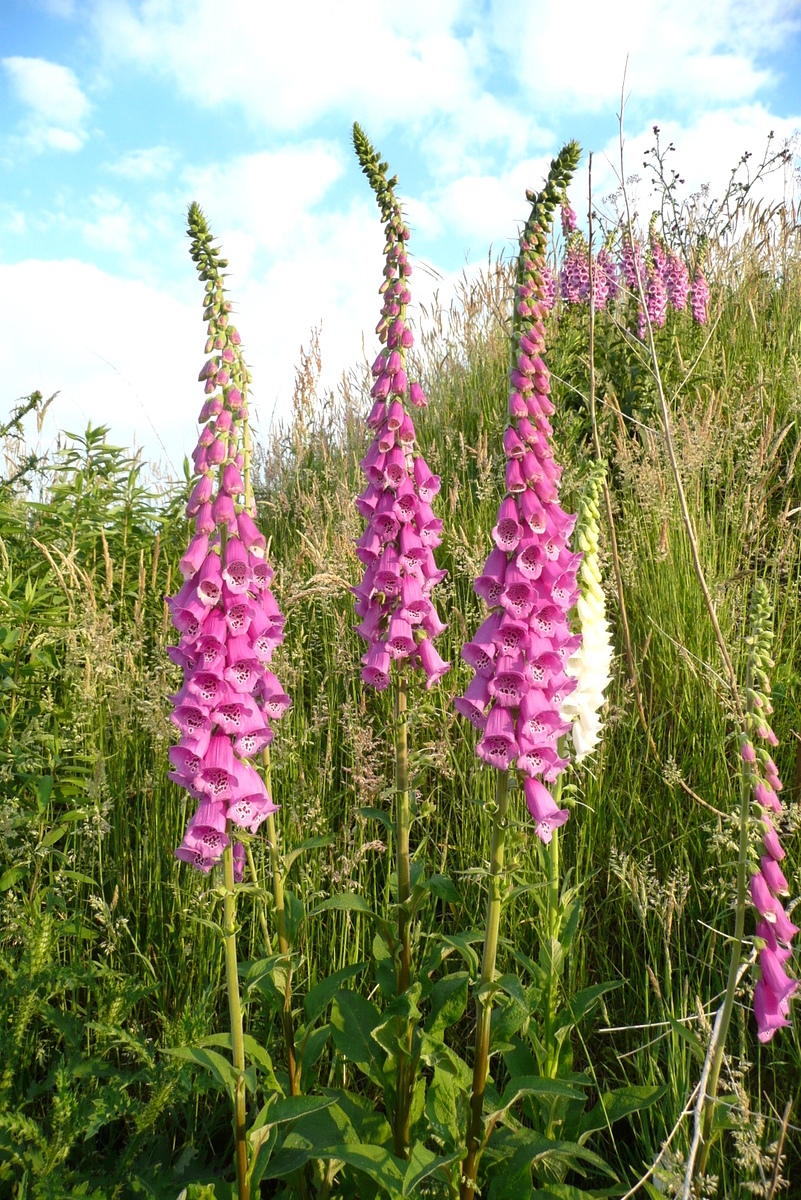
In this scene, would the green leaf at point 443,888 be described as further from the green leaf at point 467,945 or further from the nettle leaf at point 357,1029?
the nettle leaf at point 357,1029

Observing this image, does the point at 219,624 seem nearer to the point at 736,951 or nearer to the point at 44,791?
the point at 736,951

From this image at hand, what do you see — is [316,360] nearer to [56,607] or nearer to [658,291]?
[658,291]

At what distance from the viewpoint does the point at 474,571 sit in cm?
408

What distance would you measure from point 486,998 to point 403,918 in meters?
0.46

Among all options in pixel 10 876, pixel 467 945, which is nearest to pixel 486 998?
pixel 467 945

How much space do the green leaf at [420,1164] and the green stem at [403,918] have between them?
25cm

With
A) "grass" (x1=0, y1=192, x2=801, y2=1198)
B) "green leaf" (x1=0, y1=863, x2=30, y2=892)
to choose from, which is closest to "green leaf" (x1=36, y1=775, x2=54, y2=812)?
"grass" (x1=0, y1=192, x2=801, y2=1198)

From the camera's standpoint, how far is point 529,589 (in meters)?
1.96

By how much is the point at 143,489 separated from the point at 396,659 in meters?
3.76

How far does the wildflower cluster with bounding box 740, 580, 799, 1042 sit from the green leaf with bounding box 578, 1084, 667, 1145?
373mm

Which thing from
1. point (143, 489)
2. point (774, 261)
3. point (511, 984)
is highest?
point (774, 261)

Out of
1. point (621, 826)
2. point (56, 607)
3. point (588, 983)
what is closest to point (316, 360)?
point (56, 607)

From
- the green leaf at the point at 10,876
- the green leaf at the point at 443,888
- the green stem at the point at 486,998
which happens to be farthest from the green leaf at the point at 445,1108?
the green leaf at the point at 10,876

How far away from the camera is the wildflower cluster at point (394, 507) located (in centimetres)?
252
